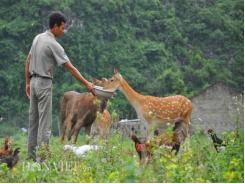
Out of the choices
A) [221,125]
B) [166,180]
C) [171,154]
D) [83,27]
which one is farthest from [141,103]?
[83,27]

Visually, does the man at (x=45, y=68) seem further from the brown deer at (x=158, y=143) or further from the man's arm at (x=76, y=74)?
the brown deer at (x=158, y=143)

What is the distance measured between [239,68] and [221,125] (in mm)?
7370

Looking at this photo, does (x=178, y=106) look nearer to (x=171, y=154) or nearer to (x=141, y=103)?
(x=141, y=103)

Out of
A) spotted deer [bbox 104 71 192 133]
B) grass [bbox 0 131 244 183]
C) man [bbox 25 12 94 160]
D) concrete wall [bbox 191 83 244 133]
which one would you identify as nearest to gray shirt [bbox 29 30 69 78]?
man [bbox 25 12 94 160]

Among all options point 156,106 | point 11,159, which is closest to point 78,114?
point 156,106

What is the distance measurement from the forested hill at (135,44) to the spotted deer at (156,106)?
18.6 meters

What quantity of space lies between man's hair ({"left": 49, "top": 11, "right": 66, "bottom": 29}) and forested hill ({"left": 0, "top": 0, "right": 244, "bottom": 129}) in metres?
22.4

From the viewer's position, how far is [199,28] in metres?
39.4

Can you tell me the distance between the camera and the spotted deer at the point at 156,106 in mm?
13930

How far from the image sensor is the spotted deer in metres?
13.9

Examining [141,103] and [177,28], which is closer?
[141,103]

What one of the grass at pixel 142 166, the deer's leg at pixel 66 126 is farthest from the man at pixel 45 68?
the deer's leg at pixel 66 126

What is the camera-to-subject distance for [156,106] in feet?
46.6

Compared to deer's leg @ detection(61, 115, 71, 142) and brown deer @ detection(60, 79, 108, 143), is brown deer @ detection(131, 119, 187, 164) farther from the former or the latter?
deer's leg @ detection(61, 115, 71, 142)
